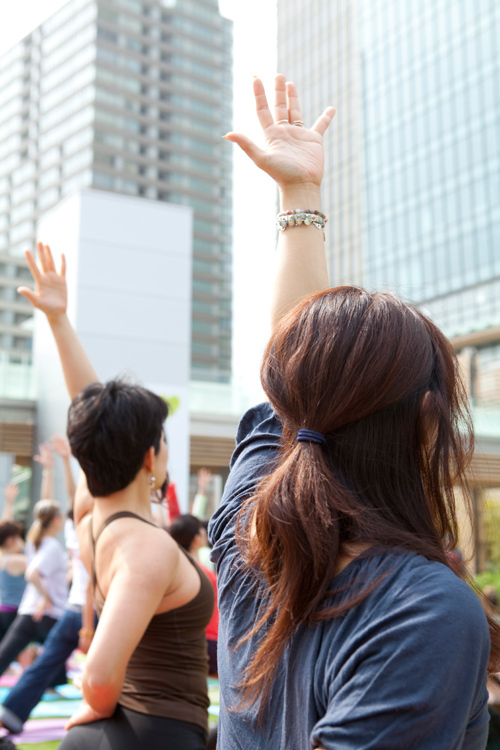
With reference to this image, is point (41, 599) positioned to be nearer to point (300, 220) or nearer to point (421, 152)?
point (300, 220)

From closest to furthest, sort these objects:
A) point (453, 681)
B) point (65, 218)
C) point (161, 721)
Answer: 1. point (453, 681)
2. point (161, 721)
3. point (65, 218)

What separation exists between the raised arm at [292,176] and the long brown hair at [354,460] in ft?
0.89

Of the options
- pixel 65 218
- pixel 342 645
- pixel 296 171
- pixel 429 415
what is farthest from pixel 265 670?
pixel 65 218

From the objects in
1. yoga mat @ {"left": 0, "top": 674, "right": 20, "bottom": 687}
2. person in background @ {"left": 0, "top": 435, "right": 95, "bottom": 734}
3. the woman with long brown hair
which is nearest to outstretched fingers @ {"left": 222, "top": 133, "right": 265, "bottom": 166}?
the woman with long brown hair

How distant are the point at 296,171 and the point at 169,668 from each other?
3.94ft

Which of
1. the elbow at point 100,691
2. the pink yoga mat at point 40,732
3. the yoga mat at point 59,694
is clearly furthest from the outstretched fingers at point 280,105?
the yoga mat at point 59,694

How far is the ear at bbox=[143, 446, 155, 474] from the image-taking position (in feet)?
6.17

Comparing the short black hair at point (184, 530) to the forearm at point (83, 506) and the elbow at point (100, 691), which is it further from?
the elbow at point (100, 691)

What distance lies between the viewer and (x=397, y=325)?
33.7 inches

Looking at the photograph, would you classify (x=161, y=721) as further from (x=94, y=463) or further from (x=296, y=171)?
(x=296, y=171)

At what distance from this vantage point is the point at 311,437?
851mm

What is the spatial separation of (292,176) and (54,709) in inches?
206

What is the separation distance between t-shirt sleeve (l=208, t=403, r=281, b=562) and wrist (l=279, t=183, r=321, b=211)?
1.25 feet

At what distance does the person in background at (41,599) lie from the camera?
5004mm
